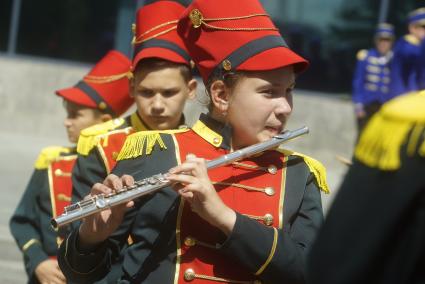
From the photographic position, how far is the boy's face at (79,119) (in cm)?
497

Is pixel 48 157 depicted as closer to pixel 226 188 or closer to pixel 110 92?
pixel 110 92

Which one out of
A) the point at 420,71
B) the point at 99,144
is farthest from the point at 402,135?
the point at 99,144

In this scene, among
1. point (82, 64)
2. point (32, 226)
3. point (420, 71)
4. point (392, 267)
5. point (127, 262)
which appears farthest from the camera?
point (82, 64)

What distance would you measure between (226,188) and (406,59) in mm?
2767

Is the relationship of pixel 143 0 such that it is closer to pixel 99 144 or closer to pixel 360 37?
pixel 360 37

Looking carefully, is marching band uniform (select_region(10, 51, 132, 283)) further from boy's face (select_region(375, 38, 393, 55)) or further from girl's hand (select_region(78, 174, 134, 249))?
boy's face (select_region(375, 38, 393, 55))

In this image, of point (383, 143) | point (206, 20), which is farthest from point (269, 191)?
point (383, 143)

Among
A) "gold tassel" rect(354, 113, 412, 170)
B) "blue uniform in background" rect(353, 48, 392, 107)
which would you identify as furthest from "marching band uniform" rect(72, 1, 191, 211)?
"blue uniform in background" rect(353, 48, 392, 107)

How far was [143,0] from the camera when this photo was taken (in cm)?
1173

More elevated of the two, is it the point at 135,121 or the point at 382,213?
the point at 382,213

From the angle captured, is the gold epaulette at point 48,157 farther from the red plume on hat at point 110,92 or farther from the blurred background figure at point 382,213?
the blurred background figure at point 382,213

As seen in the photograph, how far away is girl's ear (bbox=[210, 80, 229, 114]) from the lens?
300 cm

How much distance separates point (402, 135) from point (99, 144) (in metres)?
2.26

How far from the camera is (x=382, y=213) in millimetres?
1836
